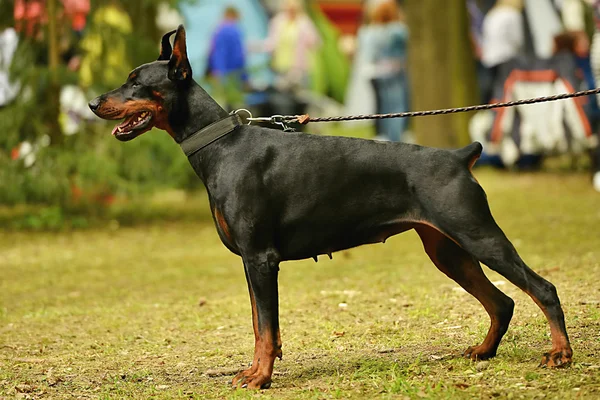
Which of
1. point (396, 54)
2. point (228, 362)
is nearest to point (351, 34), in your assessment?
point (396, 54)

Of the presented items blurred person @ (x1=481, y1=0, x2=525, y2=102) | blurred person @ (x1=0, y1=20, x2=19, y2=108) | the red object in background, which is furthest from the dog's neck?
the red object in background

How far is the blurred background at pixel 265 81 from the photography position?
13.6 meters

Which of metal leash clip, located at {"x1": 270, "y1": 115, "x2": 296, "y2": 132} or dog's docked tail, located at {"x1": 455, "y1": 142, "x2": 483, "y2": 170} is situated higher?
metal leash clip, located at {"x1": 270, "y1": 115, "x2": 296, "y2": 132}

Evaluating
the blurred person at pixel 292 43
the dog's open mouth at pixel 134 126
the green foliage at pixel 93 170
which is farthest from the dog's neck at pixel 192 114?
the blurred person at pixel 292 43

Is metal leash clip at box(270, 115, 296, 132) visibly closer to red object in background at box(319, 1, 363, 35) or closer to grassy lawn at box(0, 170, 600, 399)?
grassy lawn at box(0, 170, 600, 399)

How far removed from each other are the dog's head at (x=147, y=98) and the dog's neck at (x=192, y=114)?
2 centimetres

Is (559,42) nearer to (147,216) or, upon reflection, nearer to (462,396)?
(147,216)

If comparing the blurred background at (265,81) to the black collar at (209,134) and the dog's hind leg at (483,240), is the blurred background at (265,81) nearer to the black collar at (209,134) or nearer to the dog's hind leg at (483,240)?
the black collar at (209,134)

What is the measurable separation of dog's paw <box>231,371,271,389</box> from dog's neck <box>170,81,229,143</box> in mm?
1397

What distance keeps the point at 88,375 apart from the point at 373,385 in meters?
1.86

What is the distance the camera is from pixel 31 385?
6055mm

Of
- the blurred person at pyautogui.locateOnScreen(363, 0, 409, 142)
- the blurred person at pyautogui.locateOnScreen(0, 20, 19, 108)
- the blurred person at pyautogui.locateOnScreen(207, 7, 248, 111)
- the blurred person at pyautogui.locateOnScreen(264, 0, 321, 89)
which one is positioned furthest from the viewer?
the blurred person at pyautogui.locateOnScreen(264, 0, 321, 89)

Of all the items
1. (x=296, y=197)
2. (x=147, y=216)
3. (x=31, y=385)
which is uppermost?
(x=296, y=197)

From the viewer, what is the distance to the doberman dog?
552 cm
